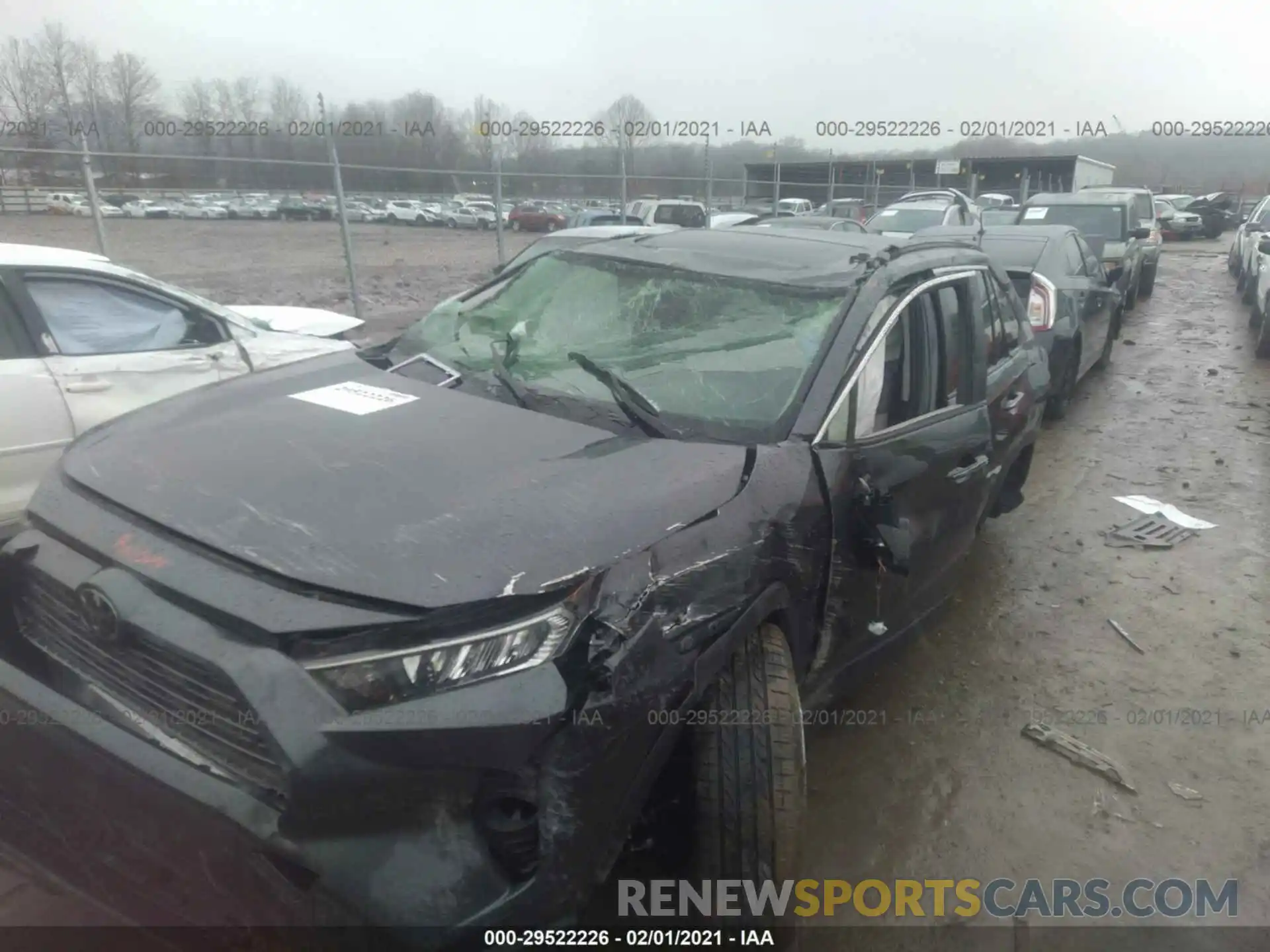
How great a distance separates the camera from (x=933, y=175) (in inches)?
1388

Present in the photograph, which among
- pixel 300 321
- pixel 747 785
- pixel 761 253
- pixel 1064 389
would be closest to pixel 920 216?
pixel 1064 389

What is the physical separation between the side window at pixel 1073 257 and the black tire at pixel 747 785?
6859 mm

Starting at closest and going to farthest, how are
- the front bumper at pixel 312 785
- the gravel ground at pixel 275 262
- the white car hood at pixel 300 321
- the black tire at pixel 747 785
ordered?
the front bumper at pixel 312 785 → the black tire at pixel 747 785 → the white car hood at pixel 300 321 → the gravel ground at pixel 275 262

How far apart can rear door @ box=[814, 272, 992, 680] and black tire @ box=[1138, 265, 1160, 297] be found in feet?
47.0

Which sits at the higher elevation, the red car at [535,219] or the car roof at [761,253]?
the car roof at [761,253]

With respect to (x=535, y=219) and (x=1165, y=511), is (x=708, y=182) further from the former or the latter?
(x=1165, y=511)

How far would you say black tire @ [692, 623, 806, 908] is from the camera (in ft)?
7.06

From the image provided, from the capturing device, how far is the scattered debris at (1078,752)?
10.4 feet

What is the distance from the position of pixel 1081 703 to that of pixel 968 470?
1.10 m

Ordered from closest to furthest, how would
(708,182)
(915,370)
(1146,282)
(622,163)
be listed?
(915,370) → (622,163) → (1146,282) → (708,182)

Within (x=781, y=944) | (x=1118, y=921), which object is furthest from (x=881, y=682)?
(x=781, y=944)

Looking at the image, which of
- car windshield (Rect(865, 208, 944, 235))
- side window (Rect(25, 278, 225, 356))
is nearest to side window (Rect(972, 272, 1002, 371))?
side window (Rect(25, 278, 225, 356))

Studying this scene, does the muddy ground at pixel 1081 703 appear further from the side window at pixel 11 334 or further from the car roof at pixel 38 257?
the car roof at pixel 38 257

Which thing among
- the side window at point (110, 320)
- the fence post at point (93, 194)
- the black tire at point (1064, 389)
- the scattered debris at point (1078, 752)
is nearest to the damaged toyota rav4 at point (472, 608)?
the scattered debris at point (1078, 752)
